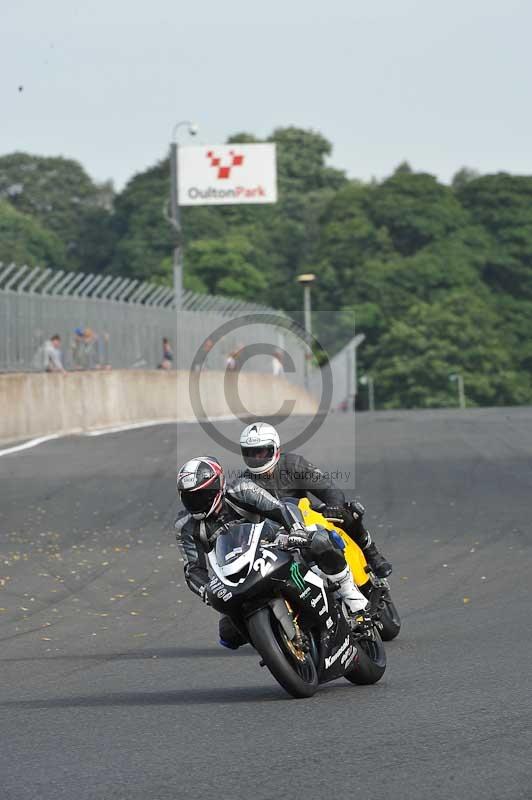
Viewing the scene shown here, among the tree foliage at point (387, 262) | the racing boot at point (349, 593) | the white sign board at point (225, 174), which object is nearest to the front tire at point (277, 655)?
the racing boot at point (349, 593)

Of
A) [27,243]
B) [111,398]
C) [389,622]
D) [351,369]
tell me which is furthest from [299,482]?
[27,243]

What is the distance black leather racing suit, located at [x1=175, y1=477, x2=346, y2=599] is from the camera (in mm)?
8297

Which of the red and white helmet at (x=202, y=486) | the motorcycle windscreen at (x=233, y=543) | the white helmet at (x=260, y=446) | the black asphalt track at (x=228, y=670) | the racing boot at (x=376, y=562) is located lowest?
the black asphalt track at (x=228, y=670)

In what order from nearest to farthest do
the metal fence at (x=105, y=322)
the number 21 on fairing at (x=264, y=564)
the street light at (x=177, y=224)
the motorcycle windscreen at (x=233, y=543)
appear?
1. the number 21 on fairing at (x=264, y=564)
2. the motorcycle windscreen at (x=233, y=543)
3. the metal fence at (x=105, y=322)
4. the street light at (x=177, y=224)

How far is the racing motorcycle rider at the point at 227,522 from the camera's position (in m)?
8.27

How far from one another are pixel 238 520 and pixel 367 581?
48.9 inches

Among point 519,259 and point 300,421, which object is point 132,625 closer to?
point 300,421

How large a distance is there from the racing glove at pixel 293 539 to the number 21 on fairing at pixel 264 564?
9 cm

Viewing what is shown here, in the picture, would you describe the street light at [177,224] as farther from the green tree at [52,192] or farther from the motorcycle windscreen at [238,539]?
the green tree at [52,192]

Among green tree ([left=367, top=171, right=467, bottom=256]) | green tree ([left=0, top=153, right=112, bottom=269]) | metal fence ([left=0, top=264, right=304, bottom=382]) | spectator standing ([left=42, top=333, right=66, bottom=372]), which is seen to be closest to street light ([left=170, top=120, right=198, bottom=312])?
metal fence ([left=0, top=264, right=304, bottom=382])

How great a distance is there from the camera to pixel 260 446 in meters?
8.80

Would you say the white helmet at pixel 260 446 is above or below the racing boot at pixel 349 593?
above

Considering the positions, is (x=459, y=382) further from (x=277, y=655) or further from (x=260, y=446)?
(x=277, y=655)

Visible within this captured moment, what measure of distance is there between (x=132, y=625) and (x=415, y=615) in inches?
74.9
